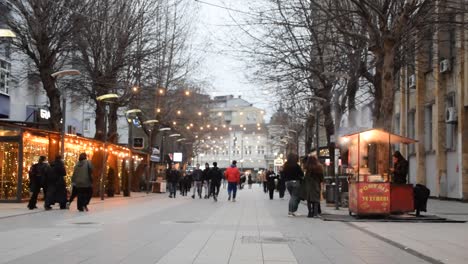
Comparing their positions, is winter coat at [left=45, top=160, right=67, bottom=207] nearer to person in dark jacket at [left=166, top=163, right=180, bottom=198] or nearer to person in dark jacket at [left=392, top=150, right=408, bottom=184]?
person in dark jacket at [left=392, top=150, right=408, bottom=184]

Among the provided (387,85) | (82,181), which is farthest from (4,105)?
(387,85)

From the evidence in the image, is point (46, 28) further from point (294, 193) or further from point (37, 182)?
point (294, 193)

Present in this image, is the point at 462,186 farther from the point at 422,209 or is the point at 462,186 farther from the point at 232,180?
the point at 422,209

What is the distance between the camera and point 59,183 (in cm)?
2156

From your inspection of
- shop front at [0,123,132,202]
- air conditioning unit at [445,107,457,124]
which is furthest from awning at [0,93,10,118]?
air conditioning unit at [445,107,457,124]

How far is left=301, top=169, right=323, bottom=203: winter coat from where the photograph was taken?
19453mm

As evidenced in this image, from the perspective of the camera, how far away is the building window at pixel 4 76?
35494 mm

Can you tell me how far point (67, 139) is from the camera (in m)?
28.7

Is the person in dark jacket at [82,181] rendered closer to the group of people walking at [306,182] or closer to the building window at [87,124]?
the group of people walking at [306,182]

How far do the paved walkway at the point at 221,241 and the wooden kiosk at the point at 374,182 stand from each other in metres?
1.46

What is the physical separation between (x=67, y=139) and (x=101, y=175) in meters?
3.58

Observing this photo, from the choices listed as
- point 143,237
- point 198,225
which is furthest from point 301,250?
point 198,225

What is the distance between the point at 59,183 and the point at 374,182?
1043cm

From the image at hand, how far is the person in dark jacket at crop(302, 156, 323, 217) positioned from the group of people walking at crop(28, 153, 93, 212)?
7.12m
